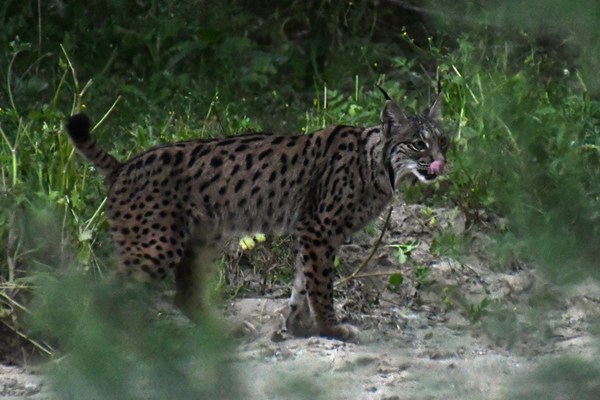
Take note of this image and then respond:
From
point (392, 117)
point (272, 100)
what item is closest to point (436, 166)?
point (392, 117)

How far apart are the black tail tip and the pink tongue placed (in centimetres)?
150

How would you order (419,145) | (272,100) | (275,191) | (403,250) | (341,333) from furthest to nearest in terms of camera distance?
(272,100), (403,250), (275,191), (419,145), (341,333)

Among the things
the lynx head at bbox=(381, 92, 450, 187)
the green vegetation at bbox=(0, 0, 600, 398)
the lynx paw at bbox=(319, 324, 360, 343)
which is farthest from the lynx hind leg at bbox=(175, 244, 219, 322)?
the lynx head at bbox=(381, 92, 450, 187)

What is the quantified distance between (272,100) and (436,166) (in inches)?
146

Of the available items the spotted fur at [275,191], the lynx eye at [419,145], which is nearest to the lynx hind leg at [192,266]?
the spotted fur at [275,191]

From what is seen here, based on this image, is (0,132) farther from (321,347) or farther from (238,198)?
(321,347)

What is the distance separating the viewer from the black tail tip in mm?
5711

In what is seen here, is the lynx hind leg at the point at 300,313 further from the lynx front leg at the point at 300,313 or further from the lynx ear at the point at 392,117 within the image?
the lynx ear at the point at 392,117

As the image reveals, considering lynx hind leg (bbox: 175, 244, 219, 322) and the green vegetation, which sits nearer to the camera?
the green vegetation

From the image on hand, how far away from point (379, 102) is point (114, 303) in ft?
20.0

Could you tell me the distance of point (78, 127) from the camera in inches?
227

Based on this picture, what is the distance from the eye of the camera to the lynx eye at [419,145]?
Answer: 607 centimetres

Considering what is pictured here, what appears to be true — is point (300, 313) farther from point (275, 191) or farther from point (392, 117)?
point (392, 117)

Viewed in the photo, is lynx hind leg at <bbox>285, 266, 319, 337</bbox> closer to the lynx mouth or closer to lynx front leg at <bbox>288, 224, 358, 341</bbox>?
lynx front leg at <bbox>288, 224, 358, 341</bbox>
